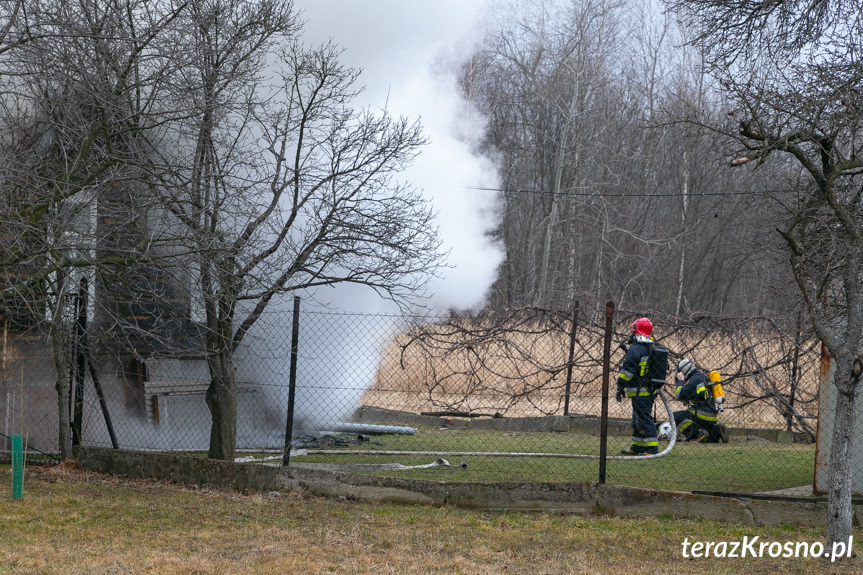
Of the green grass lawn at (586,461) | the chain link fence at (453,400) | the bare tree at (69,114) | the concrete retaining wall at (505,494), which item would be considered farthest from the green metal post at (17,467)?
the green grass lawn at (586,461)

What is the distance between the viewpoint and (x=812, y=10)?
801 centimetres

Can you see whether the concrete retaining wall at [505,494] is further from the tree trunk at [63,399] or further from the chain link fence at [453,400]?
the tree trunk at [63,399]

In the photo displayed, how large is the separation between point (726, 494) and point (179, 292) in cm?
603

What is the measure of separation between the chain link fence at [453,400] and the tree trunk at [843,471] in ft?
8.39

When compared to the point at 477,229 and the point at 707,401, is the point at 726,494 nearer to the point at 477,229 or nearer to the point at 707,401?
the point at 707,401

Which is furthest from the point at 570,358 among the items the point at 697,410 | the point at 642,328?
the point at 642,328

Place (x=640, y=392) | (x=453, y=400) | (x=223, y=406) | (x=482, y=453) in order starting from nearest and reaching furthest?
(x=223, y=406) < (x=482, y=453) < (x=640, y=392) < (x=453, y=400)

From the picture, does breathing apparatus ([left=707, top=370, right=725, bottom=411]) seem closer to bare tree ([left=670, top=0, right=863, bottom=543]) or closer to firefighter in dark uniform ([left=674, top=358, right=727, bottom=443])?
firefighter in dark uniform ([left=674, top=358, right=727, bottom=443])

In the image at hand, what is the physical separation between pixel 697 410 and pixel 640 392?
228 centimetres

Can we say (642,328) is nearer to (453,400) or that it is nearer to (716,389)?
(716,389)

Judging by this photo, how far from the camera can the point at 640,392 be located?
11.1 m

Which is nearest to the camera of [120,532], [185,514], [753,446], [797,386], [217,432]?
[120,532]

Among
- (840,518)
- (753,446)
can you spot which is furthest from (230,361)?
(753,446)

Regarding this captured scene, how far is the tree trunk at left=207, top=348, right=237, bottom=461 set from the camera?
9477mm
